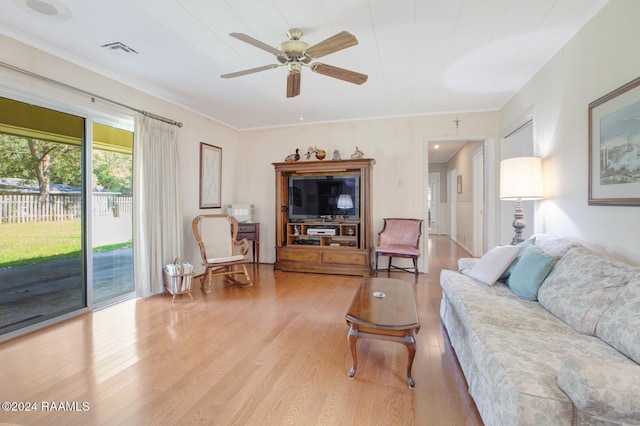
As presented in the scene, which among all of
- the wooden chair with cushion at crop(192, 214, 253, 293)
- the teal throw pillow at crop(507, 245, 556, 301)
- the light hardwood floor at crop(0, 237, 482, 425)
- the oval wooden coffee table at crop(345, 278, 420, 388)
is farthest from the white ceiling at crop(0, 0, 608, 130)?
the light hardwood floor at crop(0, 237, 482, 425)

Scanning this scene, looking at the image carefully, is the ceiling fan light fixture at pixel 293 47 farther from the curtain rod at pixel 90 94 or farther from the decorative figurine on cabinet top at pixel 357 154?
the decorative figurine on cabinet top at pixel 357 154

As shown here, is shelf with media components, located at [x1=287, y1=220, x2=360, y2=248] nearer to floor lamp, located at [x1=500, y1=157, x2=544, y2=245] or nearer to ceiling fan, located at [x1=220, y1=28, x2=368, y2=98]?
floor lamp, located at [x1=500, y1=157, x2=544, y2=245]

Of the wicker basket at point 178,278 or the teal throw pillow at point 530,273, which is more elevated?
the teal throw pillow at point 530,273

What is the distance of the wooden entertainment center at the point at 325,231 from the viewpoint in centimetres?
460

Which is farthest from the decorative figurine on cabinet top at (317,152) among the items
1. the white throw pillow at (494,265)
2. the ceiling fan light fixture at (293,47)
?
the white throw pillow at (494,265)

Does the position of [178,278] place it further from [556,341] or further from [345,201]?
[556,341]

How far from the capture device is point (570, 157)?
2.51 metres

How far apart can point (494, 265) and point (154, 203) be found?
3.79 metres

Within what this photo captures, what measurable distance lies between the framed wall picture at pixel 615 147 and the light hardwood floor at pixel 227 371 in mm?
1607

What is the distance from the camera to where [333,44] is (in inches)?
83.2

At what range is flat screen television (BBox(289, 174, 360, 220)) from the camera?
481 cm

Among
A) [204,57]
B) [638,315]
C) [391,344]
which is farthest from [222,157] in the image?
[638,315]

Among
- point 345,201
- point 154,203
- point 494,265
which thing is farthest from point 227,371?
point 345,201

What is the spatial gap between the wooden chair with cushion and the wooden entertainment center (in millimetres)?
858
